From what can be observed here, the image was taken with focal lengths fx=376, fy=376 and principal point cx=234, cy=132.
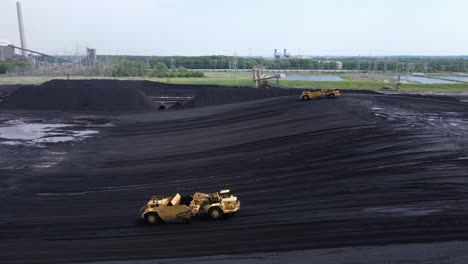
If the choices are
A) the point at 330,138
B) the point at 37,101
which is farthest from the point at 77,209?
the point at 37,101

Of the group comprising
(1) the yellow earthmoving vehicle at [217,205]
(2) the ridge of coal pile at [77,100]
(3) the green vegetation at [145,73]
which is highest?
(3) the green vegetation at [145,73]

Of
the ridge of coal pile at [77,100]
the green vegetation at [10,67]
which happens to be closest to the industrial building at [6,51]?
the green vegetation at [10,67]

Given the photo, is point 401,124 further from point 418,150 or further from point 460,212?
point 460,212

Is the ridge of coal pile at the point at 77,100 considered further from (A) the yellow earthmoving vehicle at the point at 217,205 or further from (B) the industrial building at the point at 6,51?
(B) the industrial building at the point at 6,51

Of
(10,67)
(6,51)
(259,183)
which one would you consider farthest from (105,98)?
(6,51)

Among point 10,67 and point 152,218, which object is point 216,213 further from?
point 10,67

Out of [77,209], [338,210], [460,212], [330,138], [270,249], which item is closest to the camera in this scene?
[270,249]
